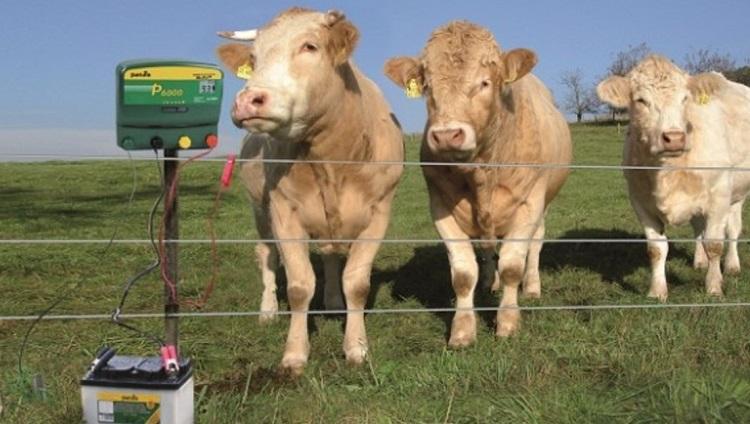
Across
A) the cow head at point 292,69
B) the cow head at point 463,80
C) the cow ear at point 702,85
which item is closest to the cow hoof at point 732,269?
the cow ear at point 702,85

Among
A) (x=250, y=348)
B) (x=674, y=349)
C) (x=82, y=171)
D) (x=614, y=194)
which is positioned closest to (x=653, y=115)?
(x=674, y=349)

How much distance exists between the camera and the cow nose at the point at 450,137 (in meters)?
4.75

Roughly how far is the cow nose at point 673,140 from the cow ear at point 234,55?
3355 millimetres

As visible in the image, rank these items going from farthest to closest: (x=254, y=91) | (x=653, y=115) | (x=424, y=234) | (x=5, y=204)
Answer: (x=5, y=204) → (x=424, y=234) → (x=653, y=115) → (x=254, y=91)

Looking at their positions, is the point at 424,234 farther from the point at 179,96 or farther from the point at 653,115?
the point at 179,96

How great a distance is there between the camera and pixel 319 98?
4.67 metres

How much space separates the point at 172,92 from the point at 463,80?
7.84ft

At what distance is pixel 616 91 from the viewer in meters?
7.14

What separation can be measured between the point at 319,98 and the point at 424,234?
692cm

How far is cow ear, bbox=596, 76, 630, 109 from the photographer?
7.10m

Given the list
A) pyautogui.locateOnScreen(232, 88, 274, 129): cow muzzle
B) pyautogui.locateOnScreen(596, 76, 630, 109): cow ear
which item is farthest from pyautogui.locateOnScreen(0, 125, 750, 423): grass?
pyautogui.locateOnScreen(596, 76, 630, 109): cow ear

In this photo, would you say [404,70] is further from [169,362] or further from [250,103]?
[169,362]

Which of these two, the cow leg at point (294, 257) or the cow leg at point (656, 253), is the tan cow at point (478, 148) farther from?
the cow leg at point (656, 253)

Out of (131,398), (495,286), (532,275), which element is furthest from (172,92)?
(495,286)
